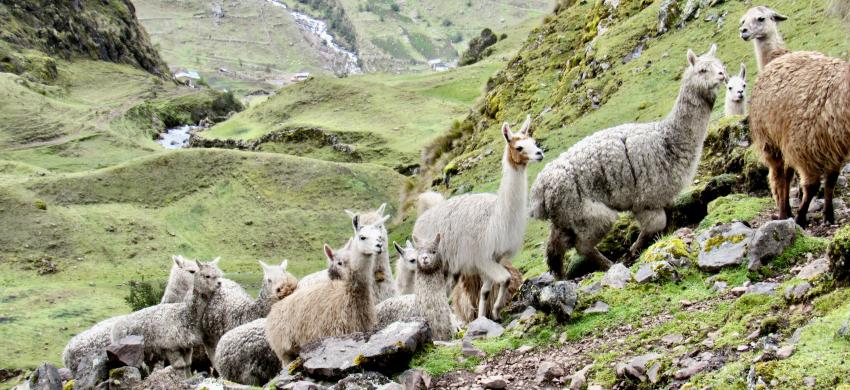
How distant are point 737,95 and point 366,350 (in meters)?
7.53

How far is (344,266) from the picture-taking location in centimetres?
900

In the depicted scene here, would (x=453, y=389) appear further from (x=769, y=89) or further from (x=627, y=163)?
(x=769, y=89)

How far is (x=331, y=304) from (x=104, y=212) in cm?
3523

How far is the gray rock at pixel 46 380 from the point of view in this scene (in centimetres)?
1085

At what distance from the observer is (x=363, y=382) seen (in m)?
6.56

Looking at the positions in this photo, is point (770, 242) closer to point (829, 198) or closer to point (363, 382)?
point (829, 198)

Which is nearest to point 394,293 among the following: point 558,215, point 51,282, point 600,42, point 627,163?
point 558,215

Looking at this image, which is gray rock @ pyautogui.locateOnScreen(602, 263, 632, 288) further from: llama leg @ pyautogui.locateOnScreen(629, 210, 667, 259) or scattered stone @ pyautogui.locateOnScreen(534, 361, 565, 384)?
scattered stone @ pyautogui.locateOnScreen(534, 361, 565, 384)

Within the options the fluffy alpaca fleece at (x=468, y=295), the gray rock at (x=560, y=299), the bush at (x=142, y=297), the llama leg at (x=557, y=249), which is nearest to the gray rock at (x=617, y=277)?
the gray rock at (x=560, y=299)

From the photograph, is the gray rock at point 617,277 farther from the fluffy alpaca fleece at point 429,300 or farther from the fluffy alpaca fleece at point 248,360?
the fluffy alpaca fleece at point 248,360

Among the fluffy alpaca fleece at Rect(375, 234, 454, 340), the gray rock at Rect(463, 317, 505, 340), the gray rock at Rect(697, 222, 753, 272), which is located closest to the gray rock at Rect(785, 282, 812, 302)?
the gray rock at Rect(697, 222, 753, 272)

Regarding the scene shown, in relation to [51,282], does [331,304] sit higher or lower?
higher

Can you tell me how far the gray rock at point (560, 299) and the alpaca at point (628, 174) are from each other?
145 cm

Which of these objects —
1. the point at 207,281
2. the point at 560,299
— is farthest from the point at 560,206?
the point at 207,281
